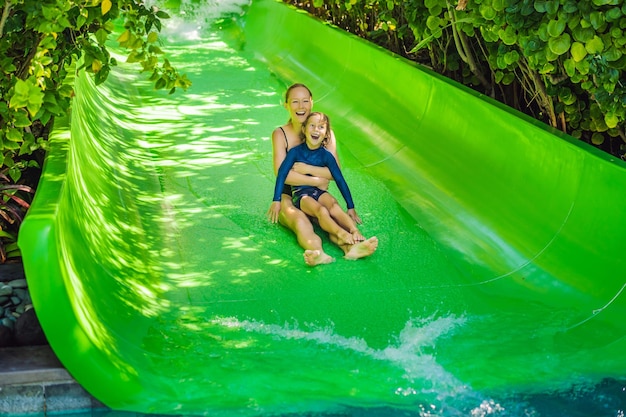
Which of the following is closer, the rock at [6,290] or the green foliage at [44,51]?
the green foliage at [44,51]

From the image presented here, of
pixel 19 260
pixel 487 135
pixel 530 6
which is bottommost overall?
pixel 19 260

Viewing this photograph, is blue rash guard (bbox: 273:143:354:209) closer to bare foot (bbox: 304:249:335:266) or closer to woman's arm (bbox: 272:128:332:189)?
woman's arm (bbox: 272:128:332:189)

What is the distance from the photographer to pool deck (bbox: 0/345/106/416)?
334 centimetres

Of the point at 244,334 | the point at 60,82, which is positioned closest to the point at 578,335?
the point at 244,334

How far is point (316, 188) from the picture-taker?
204 inches

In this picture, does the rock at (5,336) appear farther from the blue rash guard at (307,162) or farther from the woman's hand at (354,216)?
the woman's hand at (354,216)

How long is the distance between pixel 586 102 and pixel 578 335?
5.89ft

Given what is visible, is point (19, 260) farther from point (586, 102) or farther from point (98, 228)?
point (586, 102)

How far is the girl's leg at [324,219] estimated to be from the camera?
484 centimetres

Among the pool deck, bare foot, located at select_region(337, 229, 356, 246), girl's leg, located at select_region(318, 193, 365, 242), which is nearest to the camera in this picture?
the pool deck

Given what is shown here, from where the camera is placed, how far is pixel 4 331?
363cm

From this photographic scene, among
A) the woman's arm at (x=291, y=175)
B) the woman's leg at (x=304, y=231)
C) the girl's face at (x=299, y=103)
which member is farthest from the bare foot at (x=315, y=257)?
the girl's face at (x=299, y=103)

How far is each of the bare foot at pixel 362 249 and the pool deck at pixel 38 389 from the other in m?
1.71

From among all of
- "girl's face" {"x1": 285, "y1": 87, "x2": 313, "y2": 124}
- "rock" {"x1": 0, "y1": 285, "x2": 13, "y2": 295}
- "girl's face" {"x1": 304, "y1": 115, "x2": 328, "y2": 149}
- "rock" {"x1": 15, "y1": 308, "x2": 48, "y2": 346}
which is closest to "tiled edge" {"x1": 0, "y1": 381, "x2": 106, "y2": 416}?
"rock" {"x1": 15, "y1": 308, "x2": 48, "y2": 346}
